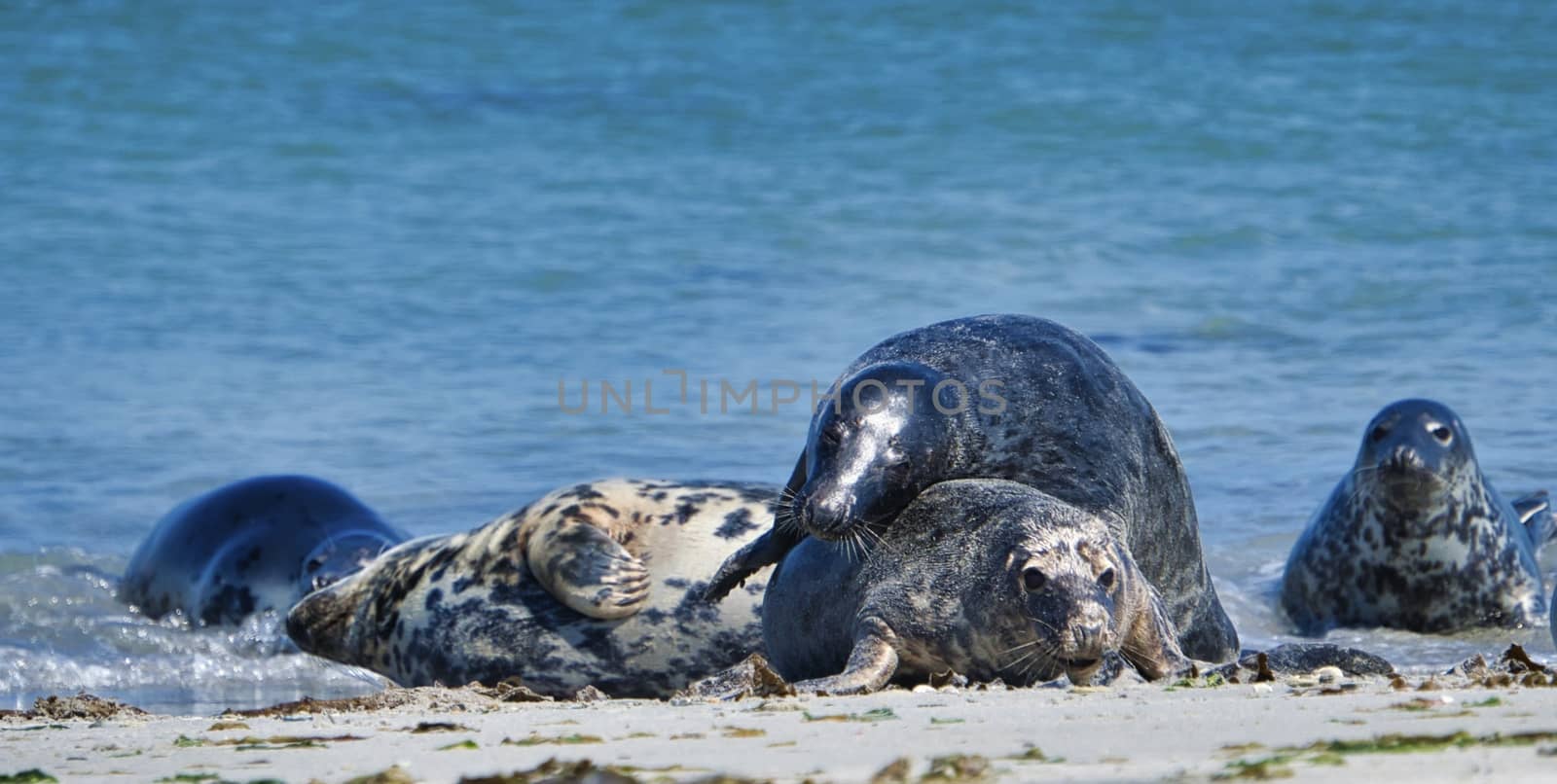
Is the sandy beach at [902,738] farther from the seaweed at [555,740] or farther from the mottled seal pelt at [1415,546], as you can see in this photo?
the mottled seal pelt at [1415,546]

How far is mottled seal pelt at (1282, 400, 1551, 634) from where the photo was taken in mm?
7531

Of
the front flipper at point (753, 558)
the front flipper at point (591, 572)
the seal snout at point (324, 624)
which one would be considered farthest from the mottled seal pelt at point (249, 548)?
the front flipper at point (753, 558)

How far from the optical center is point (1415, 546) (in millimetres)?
7727

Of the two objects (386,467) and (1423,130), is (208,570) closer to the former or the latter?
(386,467)

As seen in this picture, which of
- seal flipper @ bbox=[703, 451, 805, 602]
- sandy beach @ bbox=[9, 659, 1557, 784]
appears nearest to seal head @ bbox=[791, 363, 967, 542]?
seal flipper @ bbox=[703, 451, 805, 602]

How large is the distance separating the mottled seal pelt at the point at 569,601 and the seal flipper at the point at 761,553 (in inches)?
27.1

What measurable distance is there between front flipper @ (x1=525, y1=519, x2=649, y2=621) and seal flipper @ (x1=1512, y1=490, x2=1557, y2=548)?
403 centimetres

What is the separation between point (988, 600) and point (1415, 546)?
3788 millimetres

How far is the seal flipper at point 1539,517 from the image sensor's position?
26.9 ft

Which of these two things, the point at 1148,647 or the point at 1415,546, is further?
the point at 1415,546

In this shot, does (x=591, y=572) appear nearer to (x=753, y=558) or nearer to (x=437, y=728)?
(x=753, y=558)

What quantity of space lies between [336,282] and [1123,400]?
10.6m

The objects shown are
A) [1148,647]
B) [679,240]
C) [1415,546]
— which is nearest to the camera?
[1148,647]

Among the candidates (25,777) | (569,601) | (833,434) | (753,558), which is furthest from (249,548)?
(25,777)
